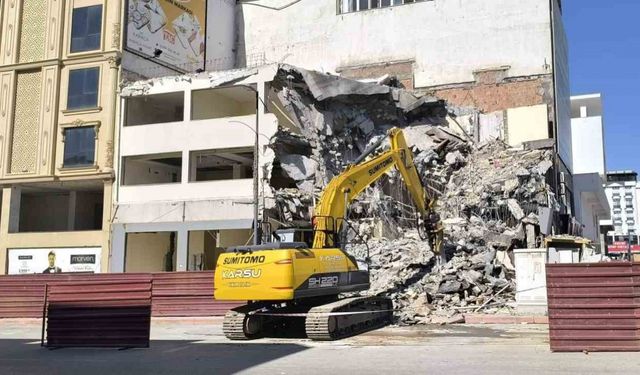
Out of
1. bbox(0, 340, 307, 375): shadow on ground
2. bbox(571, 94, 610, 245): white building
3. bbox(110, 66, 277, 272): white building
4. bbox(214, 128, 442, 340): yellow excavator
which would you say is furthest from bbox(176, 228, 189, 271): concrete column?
bbox(571, 94, 610, 245): white building

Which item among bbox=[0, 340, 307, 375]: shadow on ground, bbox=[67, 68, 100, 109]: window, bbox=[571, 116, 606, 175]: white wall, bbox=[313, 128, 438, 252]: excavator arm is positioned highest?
bbox=[571, 116, 606, 175]: white wall

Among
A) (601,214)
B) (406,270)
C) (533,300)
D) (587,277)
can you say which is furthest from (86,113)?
(601,214)

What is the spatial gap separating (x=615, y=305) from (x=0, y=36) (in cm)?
3697

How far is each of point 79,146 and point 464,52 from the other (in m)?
24.2

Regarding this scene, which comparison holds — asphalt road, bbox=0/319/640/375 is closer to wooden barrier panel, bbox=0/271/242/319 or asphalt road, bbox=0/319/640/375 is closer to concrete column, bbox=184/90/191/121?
wooden barrier panel, bbox=0/271/242/319

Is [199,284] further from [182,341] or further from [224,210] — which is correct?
[224,210]

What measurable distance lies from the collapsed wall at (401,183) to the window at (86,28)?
1099 centimetres

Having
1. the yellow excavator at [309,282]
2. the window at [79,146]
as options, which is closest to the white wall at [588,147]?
the window at [79,146]

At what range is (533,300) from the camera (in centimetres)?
1811

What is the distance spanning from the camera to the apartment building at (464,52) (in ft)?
123

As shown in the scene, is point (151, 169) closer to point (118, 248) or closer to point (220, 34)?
point (118, 248)

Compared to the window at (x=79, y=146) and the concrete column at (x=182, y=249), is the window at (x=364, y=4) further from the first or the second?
the concrete column at (x=182, y=249)

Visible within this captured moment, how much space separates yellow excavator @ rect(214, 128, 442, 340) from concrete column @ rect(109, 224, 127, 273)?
19.3 meters

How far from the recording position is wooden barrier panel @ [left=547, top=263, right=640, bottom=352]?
10.9 metres
